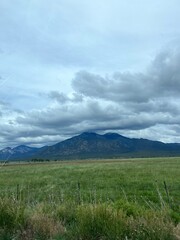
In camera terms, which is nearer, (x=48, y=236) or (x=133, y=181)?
(x=48, y=236)

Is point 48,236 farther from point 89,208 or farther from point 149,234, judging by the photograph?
point 149,234

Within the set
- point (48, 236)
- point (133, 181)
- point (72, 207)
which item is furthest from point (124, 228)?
point (133, 181)

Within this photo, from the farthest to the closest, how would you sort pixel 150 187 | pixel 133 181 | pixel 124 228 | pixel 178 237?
pixel 133 181 < pixel 150 187 < pixel 124 228 < pixel 178 237

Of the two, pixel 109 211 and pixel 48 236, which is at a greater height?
pixel 109 211

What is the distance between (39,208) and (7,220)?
1.88 meters

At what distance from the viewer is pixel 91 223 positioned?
30.6ft

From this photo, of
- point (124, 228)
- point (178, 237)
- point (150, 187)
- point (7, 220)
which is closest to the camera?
point (178, 237)

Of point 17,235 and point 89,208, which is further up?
point 89,208

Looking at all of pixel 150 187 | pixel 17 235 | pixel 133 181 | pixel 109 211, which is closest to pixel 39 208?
pixel 17 235

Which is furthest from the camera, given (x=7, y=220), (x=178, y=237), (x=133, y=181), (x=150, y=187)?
(x=133, y=181)

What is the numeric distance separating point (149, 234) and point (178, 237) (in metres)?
0.65

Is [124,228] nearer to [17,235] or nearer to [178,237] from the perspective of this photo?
[178,237]

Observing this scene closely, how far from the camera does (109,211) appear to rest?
31.4 ft

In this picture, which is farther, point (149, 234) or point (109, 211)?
point (109, 211)
